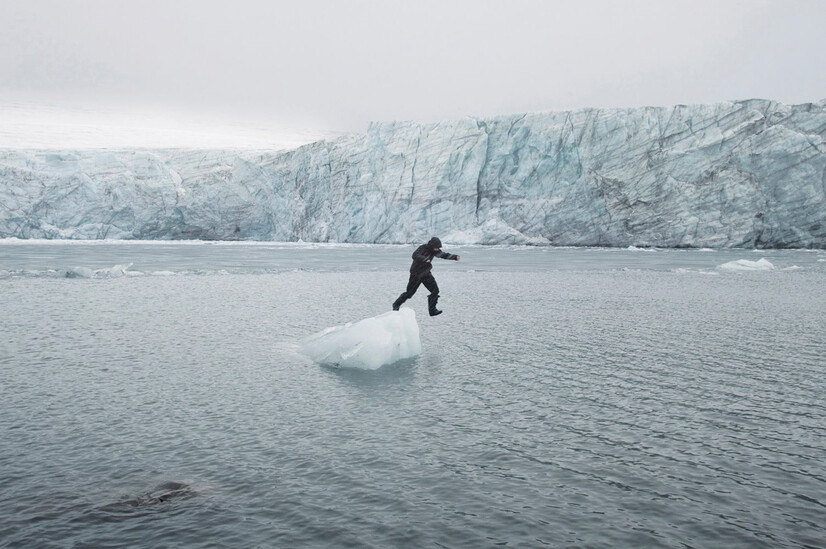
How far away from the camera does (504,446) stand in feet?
18.5

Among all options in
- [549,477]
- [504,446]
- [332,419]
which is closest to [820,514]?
[549,477]

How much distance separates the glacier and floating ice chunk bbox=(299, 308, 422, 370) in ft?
155

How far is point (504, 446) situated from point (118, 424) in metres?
3.54

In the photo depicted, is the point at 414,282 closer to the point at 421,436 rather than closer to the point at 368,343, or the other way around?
the point at 368,343

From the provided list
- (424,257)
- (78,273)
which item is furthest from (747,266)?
(78,273)

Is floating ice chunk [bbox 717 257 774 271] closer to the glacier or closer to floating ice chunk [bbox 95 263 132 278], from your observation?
the glacier

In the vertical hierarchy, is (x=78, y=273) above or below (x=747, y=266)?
below

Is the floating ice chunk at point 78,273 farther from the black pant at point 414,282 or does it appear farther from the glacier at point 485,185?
the glacier at point 485,185

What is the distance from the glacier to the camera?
51188 mm

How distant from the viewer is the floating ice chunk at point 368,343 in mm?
9344

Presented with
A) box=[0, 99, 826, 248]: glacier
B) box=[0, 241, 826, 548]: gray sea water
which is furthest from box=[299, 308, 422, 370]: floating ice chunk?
box=[0, 99, 826, 248]: glacier

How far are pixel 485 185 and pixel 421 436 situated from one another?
175 feet

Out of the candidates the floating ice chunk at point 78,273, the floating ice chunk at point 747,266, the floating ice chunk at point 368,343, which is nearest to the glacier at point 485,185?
the floating ice chunk at point 747,266

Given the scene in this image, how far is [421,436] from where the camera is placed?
5895 millimetres
